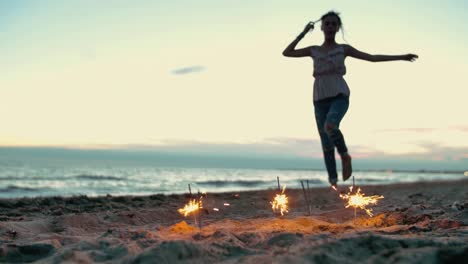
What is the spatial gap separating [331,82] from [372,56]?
0.79m

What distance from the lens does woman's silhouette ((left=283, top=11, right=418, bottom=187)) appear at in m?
6.05

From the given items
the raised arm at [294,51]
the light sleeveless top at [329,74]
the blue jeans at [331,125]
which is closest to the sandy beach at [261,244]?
the blue jeans at [331,125]

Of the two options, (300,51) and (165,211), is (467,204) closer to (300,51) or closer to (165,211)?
(300,51)

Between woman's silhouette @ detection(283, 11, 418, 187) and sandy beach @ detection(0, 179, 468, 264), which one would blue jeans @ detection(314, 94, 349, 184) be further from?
sandy beach @ detection(0, 179, 468, 264)

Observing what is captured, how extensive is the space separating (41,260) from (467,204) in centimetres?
561

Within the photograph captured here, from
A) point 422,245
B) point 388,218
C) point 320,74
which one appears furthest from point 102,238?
point 320,74

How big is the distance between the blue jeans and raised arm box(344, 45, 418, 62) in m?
0.74

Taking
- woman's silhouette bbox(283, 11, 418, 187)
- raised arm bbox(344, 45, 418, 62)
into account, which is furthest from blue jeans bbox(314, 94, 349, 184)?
raised arm bbox(344, 45, 418, 62)

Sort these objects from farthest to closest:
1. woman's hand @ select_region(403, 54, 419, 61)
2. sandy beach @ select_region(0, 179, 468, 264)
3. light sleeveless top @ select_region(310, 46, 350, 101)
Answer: light sleeveless top @ select_region(310, 46, 350, 101)
woman's hand @ select_region(403, 54, 419, 61)
sandy beach @ select_region(0, 179, 468, 264)

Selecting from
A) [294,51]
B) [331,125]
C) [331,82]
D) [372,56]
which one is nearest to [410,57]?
[372,56]

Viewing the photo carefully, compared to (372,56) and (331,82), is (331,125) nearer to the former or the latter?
(331,82)

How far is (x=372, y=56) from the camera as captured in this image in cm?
633

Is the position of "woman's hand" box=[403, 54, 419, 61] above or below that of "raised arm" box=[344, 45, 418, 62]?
below

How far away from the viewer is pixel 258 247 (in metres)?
3.80
